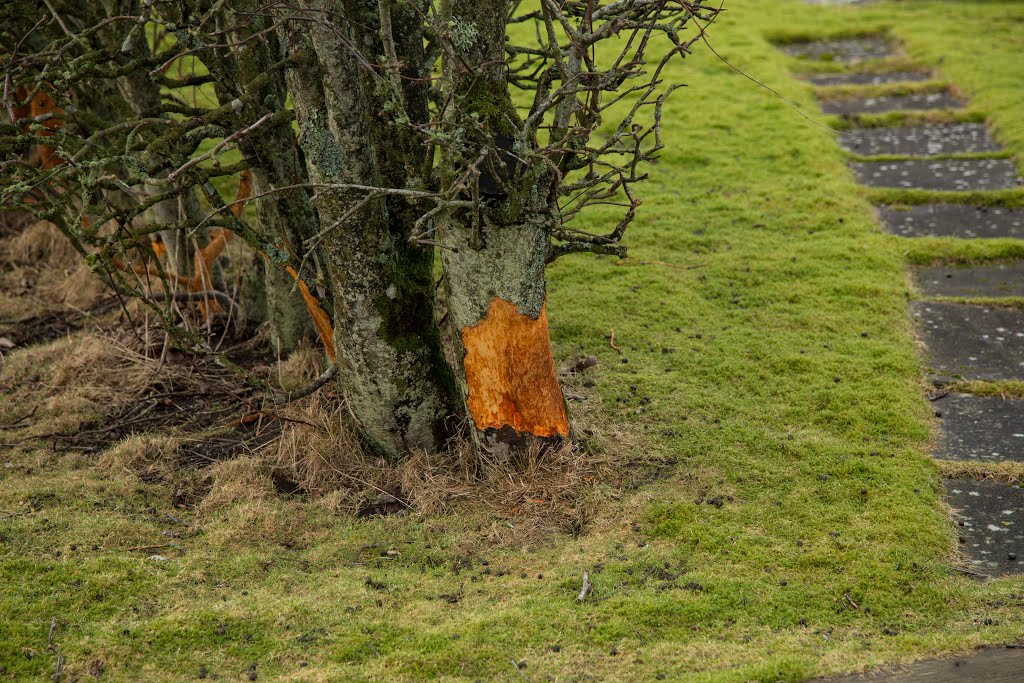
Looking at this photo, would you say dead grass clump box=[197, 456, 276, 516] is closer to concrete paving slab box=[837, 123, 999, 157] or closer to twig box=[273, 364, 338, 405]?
twig box=[273, 364, 338, 405]

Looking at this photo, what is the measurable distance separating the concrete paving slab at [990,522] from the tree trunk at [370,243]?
3.54 metres

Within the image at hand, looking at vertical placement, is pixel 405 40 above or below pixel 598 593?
above

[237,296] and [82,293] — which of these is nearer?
[237,296]

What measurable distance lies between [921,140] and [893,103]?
4.86 ft

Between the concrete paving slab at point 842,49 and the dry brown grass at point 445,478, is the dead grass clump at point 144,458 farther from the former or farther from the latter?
the concrete paving slab at point 842,49

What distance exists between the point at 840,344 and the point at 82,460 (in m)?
6.35

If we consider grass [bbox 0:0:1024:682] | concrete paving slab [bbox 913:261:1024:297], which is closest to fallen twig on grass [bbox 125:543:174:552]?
grass [bbox 0:0:1024:682]

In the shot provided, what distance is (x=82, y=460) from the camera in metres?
6.42

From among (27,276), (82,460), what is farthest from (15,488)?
(27,276)

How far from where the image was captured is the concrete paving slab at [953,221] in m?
9.84

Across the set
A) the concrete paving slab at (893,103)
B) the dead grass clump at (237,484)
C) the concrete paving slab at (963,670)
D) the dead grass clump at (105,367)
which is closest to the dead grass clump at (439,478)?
the dead grass clump at (237,484)

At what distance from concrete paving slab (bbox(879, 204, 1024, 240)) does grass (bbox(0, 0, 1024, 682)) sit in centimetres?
176

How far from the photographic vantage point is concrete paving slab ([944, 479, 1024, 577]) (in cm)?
534

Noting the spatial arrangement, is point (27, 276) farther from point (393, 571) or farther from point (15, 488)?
point (393, 571)
